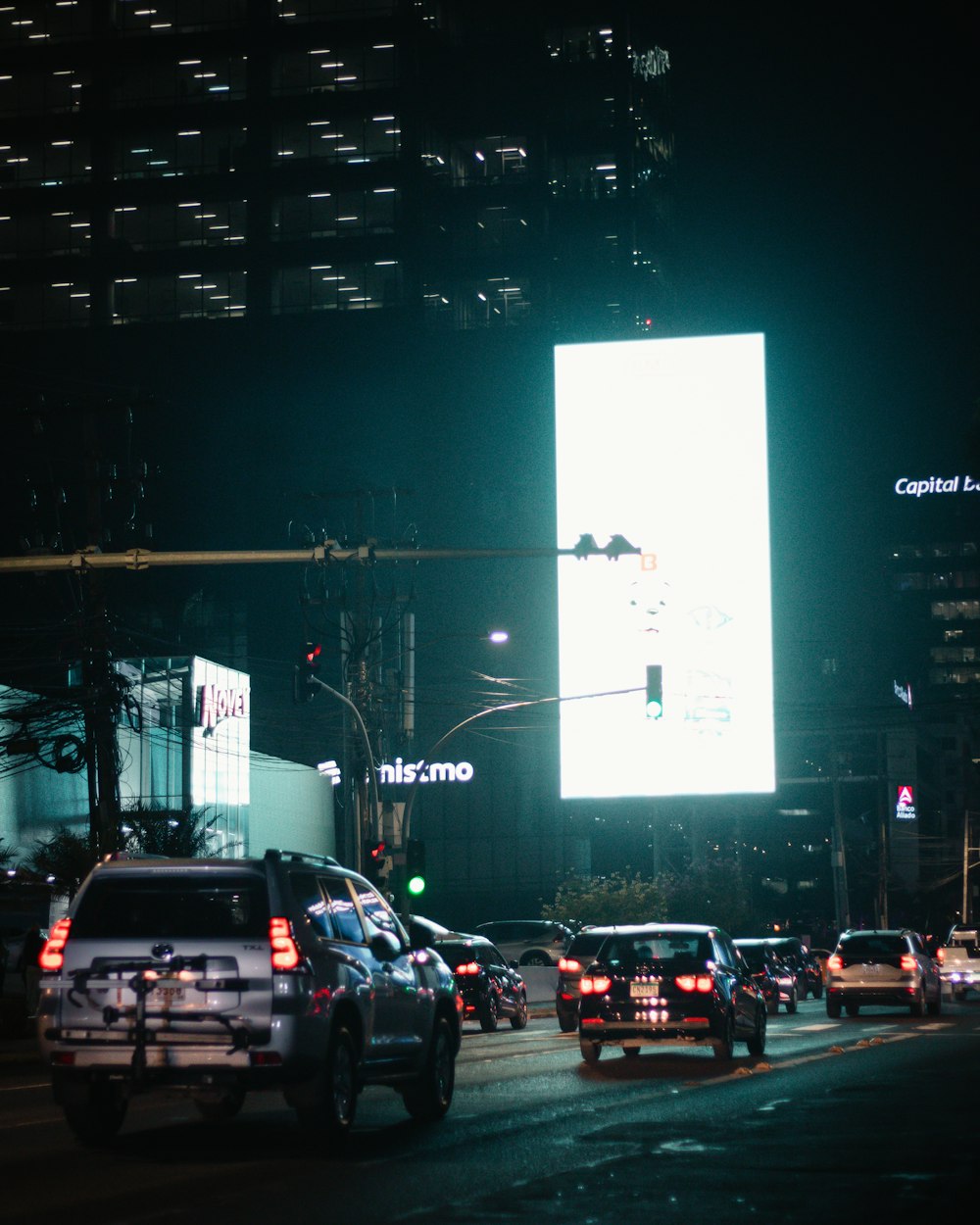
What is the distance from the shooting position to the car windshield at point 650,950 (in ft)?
67.9

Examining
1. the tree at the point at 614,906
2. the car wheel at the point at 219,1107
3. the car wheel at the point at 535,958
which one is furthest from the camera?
the tree at the point at 614,906

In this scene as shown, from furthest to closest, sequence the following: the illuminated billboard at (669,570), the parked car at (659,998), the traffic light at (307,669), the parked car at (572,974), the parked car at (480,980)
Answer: the illuminated billboard at (669,570), the parked car at (480,980), the parked car at (572,974), the traffic light at (307,669), the parked car at (659,998)

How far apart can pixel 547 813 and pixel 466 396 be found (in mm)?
26472

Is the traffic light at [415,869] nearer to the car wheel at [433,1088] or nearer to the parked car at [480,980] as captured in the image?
the parked car at [480,980]

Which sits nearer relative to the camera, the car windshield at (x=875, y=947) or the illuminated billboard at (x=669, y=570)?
the car windshield at (x=875, y=947)

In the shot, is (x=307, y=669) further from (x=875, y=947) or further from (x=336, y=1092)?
(x=336, y=1092)

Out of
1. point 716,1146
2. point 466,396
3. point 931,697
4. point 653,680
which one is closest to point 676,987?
point 716,1146

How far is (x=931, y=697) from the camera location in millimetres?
185250

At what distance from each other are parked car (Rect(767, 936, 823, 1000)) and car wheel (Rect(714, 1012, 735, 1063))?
20.8m

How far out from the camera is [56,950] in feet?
41.7

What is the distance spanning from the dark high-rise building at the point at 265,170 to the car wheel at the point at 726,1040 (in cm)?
9224

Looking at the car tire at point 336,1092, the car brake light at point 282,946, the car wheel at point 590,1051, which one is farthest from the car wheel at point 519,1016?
the car brake light at point 282,946

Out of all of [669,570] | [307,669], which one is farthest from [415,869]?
[669,570]

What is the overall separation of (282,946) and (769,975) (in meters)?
24.5
